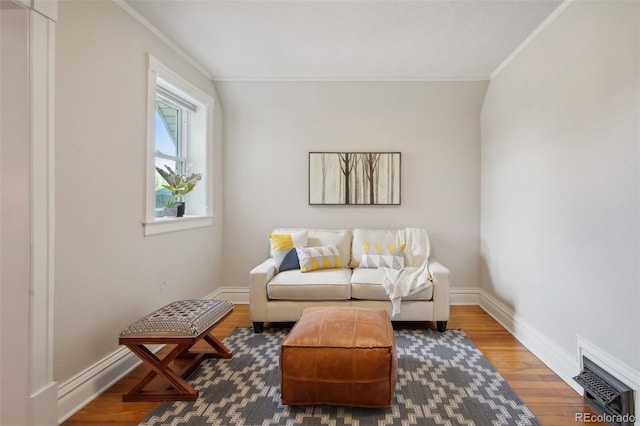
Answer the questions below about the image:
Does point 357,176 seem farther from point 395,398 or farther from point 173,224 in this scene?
point 395,398

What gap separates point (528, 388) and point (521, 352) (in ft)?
1.93

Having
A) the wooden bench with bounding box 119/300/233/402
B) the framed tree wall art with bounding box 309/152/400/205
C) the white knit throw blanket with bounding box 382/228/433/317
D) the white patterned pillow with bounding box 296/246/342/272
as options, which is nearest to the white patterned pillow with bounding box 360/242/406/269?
the white knit throw blanket with bounding box 382/228/433/317

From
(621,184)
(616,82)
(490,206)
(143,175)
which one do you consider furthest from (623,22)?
(143,175)

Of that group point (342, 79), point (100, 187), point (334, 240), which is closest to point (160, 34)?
point (100, 187)

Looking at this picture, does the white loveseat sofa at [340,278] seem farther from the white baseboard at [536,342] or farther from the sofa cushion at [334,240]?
the white baseboard at [536,342]

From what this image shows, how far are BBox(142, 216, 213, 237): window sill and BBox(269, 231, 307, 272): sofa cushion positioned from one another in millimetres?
747

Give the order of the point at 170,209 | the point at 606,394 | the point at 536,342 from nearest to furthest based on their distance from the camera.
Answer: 1. the point at 606,394
2. the point at 536,342
3. the point at 170,209

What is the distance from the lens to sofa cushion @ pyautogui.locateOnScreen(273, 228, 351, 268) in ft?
11.8

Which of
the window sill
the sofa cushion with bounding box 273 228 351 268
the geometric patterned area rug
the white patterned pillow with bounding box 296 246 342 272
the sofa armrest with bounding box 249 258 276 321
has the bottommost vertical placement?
the geometric patterned area rug

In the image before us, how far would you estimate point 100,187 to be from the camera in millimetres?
2070

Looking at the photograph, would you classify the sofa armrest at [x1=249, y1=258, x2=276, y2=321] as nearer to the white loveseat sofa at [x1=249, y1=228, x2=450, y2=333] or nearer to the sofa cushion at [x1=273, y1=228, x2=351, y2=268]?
the white loveseat sofa at [x1=249, y1=228, x2=450, y2=333]

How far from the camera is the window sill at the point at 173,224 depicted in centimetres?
252

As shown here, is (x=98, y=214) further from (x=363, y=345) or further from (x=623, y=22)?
(x=623, y=22)

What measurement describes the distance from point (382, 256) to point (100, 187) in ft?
8.41
